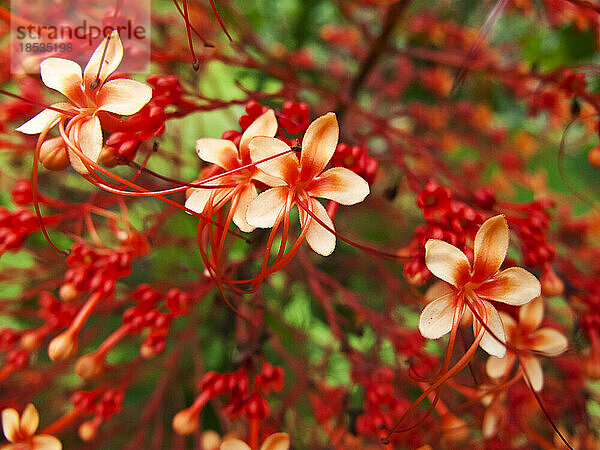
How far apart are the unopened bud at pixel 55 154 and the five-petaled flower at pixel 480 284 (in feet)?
1.43

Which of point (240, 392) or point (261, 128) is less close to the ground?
point (261, 128)

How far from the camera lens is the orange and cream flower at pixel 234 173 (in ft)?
1.78

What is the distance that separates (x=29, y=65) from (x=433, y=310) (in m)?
0.65

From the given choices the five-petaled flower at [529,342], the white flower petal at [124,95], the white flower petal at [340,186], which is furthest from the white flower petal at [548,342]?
the white flower petal at [124,95]

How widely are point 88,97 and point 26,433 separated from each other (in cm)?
48

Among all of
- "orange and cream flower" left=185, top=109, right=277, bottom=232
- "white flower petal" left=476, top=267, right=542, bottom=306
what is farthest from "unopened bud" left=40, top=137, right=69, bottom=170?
"white flower petal" left=476, top=267, right=542, bottom=306

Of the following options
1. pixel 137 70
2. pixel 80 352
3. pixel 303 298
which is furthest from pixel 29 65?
pixel 303 298

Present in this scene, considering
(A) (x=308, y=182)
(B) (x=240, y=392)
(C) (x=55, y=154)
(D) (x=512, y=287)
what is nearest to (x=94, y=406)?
(B) (x=240, y=392)

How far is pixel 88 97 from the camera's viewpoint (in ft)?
1.77

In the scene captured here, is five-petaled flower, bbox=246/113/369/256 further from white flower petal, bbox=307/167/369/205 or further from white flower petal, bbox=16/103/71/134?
white flower petal, bbox=16/103/71/134

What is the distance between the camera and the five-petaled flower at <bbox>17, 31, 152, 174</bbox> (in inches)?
20.5

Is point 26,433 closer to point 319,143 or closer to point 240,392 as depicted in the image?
point 240,392

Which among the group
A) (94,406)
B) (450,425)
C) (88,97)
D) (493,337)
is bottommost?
(94,406)

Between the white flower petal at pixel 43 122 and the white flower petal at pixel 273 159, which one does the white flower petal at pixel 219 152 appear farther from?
the white flower petal at pixel 43 122
